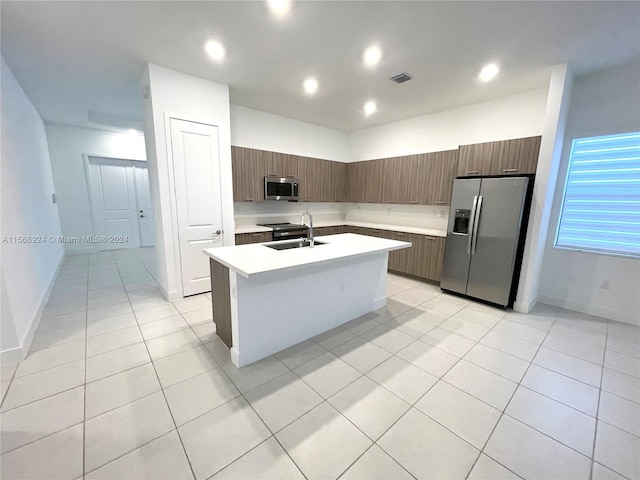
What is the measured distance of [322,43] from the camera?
7.98ft

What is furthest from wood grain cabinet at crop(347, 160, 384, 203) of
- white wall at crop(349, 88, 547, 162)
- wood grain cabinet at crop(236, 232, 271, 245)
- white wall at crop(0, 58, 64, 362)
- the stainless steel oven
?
white wall at crop(0, 58, 64, 362)

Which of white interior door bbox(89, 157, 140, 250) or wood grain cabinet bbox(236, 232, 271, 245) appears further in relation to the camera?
white interior door bbox(89, 157, 140, 250)

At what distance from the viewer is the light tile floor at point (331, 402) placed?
1.38 m

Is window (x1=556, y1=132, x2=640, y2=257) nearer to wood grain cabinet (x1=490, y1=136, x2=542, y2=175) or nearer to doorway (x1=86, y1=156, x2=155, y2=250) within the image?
wood grain cabinet (x1=490, y1=136, x2=542, y2=175)

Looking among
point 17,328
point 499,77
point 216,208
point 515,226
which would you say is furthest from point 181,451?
point 499,77

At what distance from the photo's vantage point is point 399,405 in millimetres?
1777

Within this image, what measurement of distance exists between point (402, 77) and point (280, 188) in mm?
2551

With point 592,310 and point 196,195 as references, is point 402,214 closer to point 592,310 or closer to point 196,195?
point 592,310

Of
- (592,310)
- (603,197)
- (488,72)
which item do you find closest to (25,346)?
(488,72)

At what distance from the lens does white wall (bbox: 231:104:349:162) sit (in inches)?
172

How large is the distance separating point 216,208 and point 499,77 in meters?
4.01

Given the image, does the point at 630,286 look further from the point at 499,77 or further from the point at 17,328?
the point at 17,328

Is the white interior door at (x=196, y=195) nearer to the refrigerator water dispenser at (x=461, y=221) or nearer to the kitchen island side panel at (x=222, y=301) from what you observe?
the kitchen island side panel at (x=222, y=301)

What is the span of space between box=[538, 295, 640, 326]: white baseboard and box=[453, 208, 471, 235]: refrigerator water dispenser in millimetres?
1445
